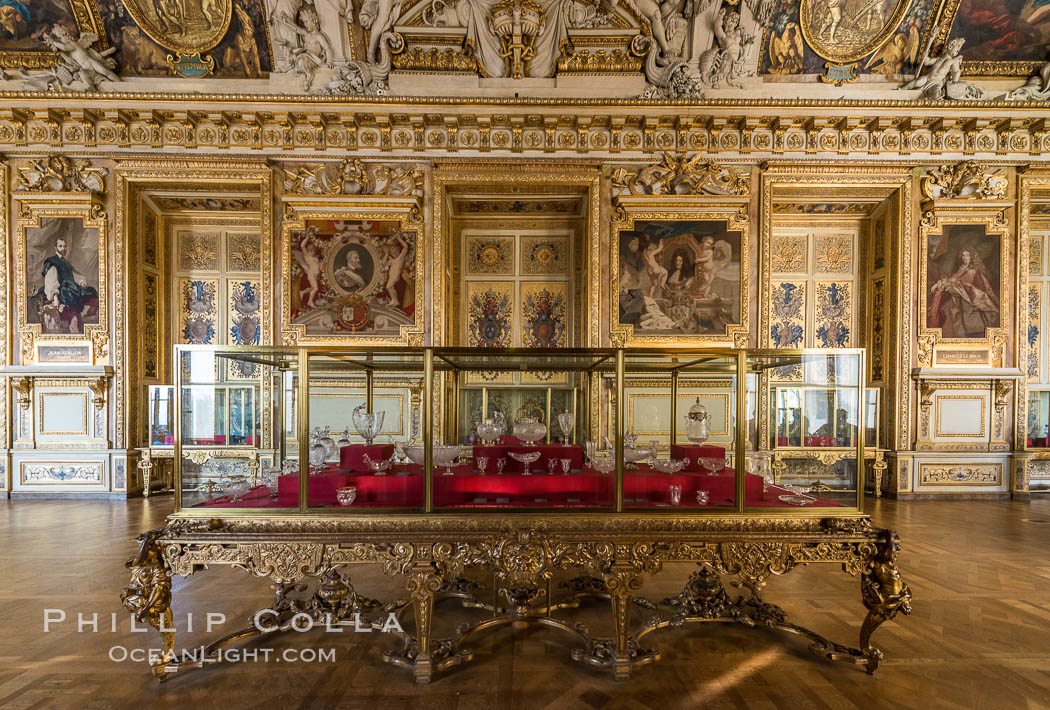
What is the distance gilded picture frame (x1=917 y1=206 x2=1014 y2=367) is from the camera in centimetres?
740

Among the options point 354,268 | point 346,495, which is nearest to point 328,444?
point 346,495

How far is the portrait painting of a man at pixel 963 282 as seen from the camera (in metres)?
7.42

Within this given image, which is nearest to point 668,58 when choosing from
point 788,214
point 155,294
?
point 788,214

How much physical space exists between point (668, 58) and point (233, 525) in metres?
8.43

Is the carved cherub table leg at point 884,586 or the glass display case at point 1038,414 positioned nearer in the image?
the carved cherub table leg at point 884,586

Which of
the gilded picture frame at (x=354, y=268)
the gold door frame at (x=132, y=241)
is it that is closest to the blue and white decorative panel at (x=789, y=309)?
the gilded picture frame at (x=354, y=268)

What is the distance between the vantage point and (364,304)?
746cm

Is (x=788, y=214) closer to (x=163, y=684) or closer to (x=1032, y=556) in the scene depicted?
(x=1032, y=556)

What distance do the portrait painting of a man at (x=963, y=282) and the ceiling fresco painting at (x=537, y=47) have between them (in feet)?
7.51

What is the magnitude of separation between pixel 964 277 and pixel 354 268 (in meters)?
10.1

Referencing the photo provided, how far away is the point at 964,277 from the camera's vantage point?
747cm

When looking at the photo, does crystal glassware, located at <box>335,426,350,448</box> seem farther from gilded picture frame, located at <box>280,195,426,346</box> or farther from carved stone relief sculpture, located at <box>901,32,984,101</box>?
carved stone relief sculpture, located at <box>901,32,984,101</box>

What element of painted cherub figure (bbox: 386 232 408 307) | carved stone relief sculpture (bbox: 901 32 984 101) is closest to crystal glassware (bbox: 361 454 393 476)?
painted cherub figure (bbox: 386 232 408 307)

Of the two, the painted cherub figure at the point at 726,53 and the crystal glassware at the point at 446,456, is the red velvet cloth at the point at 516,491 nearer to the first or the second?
the crystal glassware at the point at 446,456
